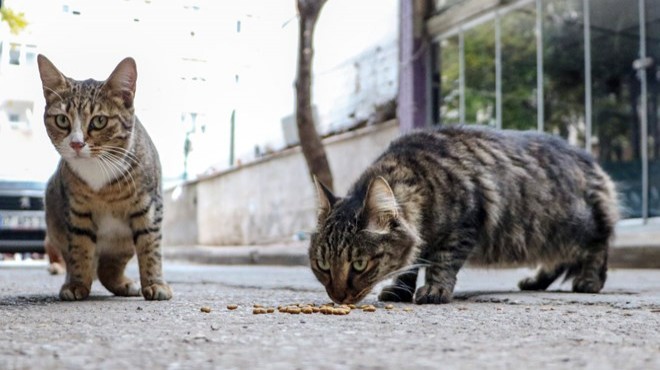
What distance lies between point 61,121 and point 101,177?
13.0 inches

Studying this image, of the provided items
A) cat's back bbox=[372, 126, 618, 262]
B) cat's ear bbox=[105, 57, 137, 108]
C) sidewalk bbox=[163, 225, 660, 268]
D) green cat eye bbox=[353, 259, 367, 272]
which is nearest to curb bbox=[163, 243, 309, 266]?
sidewalk bbox=[163, 225, 660, 268]

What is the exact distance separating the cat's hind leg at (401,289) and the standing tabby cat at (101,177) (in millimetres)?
1051

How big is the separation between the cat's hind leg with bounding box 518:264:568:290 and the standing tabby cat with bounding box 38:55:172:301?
2232 mm

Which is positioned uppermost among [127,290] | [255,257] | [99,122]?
[99,122]

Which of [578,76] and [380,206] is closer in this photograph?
[380,206]

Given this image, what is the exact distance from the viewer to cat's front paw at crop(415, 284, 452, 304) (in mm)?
3758

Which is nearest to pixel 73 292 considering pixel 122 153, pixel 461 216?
pixel 122 153

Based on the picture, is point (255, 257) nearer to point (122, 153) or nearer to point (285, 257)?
point (285, 257)

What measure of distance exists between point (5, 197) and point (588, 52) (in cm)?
794

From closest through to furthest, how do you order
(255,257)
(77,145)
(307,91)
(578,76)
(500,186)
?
(77,145) < (500,186) < (307,91) < (578,76) < (255,257)

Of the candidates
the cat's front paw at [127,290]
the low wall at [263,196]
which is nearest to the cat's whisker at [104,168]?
the cat's front paw at [127,290]

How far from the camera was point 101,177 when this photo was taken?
12.1ft

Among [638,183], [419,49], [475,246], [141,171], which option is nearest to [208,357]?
[141,171]

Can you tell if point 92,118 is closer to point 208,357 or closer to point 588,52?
point 208,357
